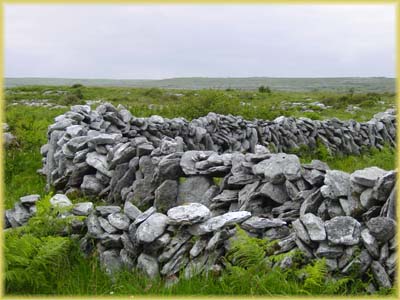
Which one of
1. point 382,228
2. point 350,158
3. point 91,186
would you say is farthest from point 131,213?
point 350,158

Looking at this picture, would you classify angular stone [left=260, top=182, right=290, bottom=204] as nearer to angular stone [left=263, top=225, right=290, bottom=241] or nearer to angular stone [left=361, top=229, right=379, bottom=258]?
angular stone [left=263, top=225, right=290, bottom=241]

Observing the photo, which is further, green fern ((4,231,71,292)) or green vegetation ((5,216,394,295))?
green fern ((4,231,71,292))

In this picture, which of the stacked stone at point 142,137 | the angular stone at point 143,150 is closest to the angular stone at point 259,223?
the stacked stone at point 142,137

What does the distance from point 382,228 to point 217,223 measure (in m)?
2.05

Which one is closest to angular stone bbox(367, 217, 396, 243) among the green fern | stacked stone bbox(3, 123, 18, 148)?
the green fern

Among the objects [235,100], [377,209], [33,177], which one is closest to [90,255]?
[377,209]

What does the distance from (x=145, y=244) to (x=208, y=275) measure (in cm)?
100

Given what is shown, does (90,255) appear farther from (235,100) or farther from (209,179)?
Result: (235,100)

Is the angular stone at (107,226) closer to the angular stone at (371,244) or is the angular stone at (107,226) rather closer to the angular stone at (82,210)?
the angular stone at (82,210)

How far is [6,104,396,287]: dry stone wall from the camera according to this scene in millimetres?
6301

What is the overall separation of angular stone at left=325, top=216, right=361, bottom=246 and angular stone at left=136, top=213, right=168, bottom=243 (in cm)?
215

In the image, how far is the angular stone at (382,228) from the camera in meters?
6.15

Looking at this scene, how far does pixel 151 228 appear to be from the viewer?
6.79m

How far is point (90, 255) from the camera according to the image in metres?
7.08
